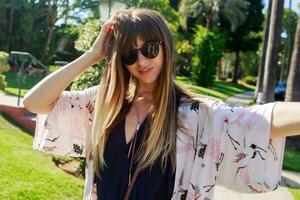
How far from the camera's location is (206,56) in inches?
1143

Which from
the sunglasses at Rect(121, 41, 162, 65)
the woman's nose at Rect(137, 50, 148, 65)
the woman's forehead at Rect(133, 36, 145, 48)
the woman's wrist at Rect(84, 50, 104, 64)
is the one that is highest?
the woman's forehead at Rect(133, 36, 145, 48)

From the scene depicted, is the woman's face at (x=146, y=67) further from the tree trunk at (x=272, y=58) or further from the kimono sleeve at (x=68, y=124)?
the tree trunk at (x=272, y=58)

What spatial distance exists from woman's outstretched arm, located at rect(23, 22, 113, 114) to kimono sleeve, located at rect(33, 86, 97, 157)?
55 mm

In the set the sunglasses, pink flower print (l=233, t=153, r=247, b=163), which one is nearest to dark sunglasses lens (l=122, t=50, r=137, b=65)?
the sunglasses

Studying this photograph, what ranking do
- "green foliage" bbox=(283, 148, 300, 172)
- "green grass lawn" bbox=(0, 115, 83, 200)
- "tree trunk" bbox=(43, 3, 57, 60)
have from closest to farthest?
"green grass lawn" bbox=(0, 115, 83, 200), "green foliage" bbox=(283, 148, 300, 172), "tree trunk" bbox=(43, 3, 57, 60)

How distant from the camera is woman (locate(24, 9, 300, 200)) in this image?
1.95m

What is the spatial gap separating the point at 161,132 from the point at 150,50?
326mm

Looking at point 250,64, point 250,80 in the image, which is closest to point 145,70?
point 250,80

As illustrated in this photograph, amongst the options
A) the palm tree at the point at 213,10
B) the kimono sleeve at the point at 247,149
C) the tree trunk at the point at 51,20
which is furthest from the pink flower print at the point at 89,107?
the palm tree at the point at 213,10

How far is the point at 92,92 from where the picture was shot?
227 cm

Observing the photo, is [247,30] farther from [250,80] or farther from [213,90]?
[213,90]

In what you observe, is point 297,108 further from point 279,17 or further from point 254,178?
point 279,17

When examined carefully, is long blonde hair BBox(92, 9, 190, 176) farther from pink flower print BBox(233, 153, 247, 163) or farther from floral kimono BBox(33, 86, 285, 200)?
pink flower print BBox(233, 153, 247, 163)

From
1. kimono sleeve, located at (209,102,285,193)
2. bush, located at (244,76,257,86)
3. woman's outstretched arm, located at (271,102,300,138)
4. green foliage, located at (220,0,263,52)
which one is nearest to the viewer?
woman's outstretched arm, located at (271,102,300,138)
